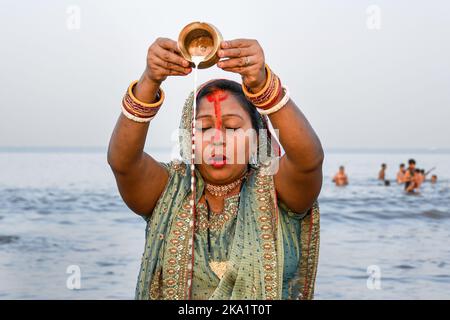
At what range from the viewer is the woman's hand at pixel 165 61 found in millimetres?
3084

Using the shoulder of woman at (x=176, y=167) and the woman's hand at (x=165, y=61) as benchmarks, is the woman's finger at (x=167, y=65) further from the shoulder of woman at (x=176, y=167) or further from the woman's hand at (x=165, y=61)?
the shoulder of woman at (x=176, y=167)

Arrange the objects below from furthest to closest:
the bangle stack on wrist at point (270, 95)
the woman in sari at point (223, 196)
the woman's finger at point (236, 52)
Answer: the woman in sari at point (223, 196)
the bangle stack on wrist at point (270, 95)
the woman's finger at point (236, 52)

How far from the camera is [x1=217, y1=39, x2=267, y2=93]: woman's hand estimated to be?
3.04 meters

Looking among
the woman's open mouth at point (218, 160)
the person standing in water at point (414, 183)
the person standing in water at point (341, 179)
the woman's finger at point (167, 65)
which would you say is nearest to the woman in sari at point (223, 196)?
the woman's open mouth at point (218, 160)

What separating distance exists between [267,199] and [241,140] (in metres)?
0.31

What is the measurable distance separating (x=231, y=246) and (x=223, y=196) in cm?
31

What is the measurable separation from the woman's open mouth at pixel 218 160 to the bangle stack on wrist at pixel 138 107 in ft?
1.22

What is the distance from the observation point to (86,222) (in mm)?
14227

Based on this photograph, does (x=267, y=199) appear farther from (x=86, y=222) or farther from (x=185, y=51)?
(x=86, y=222)

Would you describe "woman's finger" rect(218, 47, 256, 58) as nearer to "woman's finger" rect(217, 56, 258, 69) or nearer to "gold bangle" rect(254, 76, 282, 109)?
"woman's finger" rect(217, 56, 258, 69)

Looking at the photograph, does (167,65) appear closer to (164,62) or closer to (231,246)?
(164,62)

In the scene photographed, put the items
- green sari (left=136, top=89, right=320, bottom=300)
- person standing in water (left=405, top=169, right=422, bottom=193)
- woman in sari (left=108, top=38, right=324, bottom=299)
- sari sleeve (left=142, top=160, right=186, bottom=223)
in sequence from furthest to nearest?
person standing in water (left=405, top=169, right=422, bottom=193) < sari sleeve (left=142, top=160, right=186, bottom=223) < green sari (left=136, top=89, right=320, bottom=300) < woman in sari (left=108, top=38, right=324, bottom=299)

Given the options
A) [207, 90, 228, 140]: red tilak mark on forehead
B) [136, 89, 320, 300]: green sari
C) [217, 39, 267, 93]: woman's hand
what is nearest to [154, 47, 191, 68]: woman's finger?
[217, 39, 267, 93]: woman's hand
